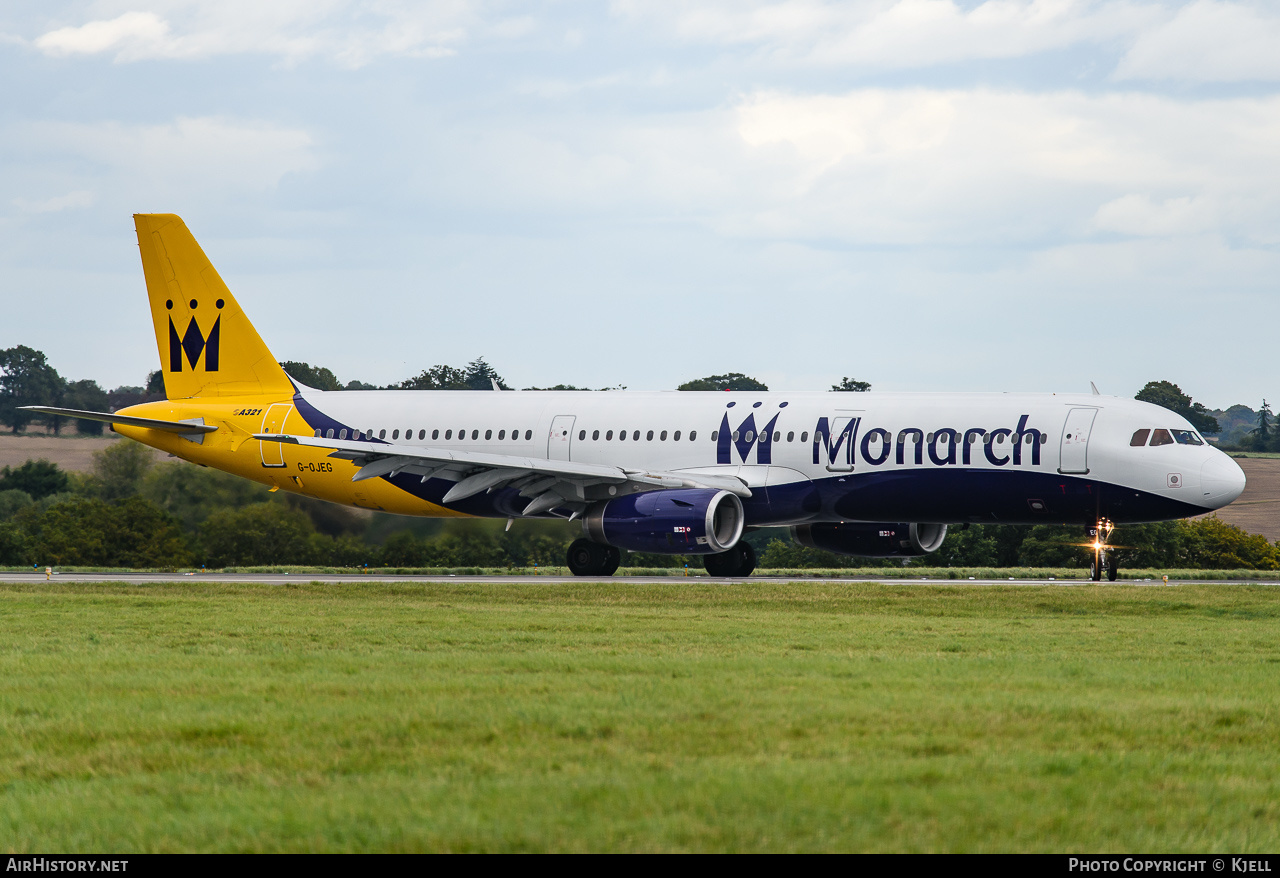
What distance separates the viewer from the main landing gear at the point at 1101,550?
27641 mm

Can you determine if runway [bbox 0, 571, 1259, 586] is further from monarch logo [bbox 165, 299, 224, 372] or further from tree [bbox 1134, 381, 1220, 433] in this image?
tree [bbox 1134, 381, 1220, 433]

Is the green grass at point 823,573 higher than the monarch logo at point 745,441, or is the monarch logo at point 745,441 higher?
the monarch logo at point 745,441

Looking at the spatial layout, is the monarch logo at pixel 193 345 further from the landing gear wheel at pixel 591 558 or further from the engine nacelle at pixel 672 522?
the engine nacelle at pixel 672 522

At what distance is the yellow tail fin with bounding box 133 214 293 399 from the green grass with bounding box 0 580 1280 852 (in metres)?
17.6

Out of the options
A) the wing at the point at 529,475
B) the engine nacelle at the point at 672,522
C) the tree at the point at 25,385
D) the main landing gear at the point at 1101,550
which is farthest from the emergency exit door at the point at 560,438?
the tree at the point at 25,385

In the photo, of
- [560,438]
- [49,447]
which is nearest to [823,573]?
[560,438]

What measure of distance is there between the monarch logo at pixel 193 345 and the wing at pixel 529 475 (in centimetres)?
619

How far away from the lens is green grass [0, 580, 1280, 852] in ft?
23.5

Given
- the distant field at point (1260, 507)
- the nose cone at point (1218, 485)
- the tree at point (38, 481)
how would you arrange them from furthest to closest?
the distant field at point (1260, 507), the tree at point (38, 481), the nose cone at point (1218, 485)

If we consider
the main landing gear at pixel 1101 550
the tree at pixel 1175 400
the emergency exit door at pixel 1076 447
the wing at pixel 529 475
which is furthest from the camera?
the tree at pixel 1175 400

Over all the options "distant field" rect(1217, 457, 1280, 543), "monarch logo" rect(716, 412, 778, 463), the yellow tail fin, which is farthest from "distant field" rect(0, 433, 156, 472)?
"distant field" rect(1217, 457, 1280, 543)

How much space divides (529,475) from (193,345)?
1079 cm

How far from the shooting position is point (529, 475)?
29953 mm

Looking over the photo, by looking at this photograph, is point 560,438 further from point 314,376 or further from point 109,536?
point 314,376
